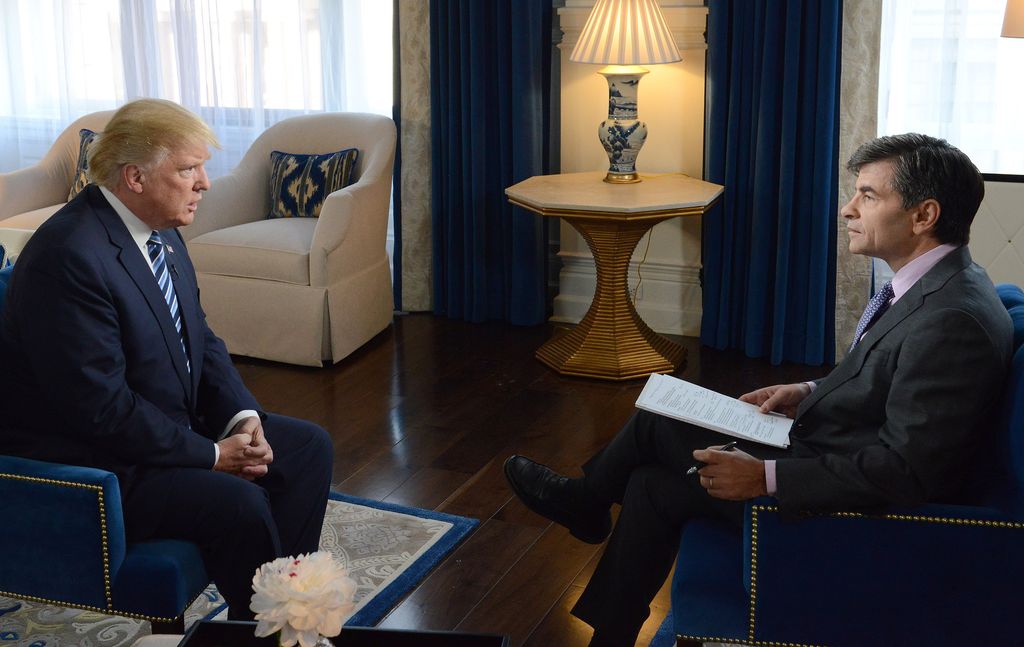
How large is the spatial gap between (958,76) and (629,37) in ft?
3.88

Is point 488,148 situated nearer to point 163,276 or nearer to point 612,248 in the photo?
point 612,248

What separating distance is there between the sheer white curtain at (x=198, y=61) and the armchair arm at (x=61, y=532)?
10.8 feet

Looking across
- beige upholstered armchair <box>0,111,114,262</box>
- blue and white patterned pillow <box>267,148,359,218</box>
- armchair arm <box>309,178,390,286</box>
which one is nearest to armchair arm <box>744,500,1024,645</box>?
armchair arm <box>309,178,390,286</box>

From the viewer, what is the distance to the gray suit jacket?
1.75 meters

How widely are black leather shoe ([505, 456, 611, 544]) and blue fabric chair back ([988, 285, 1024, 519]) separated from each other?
88 cm

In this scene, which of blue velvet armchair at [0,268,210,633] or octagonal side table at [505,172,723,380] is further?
octagonal side table at [505,172,723,380]

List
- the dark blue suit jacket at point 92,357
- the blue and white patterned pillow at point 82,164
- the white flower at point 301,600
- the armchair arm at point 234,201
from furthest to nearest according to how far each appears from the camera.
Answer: the blue and white patterned pillow at point 82,164 < the armchair arm at point 234,201 < the dark blue suit jacket at point 92,357 < the white flower at point 301,600

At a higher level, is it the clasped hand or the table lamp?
the table lamp

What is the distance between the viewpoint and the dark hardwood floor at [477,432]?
2539 millimetres

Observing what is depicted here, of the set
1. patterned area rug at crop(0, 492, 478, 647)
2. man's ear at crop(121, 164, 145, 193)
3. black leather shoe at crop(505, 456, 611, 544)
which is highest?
man's ear at crop(121, 164, 145, 193)

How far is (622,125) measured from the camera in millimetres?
4117

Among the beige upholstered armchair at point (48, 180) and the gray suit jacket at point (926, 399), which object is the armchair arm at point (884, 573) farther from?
the beige upholstered armchair at point (48, 180)

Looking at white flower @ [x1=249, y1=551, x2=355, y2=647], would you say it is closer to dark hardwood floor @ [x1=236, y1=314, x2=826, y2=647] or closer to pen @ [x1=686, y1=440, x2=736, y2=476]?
pen @ [x1=686, y1=440, x2=736, y2=476]

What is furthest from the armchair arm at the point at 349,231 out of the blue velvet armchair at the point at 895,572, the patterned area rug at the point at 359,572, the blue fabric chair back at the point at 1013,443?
the blue fabric chair back at the point at 1013,443
